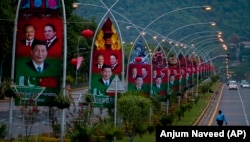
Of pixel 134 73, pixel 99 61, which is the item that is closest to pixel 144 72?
pixel 134 73

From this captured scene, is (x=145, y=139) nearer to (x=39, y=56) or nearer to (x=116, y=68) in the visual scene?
(x=116, y=68)

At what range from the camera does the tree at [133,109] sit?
29.1 meters

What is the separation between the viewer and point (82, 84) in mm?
108938

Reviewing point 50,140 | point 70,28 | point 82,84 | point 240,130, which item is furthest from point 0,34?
point 82,84

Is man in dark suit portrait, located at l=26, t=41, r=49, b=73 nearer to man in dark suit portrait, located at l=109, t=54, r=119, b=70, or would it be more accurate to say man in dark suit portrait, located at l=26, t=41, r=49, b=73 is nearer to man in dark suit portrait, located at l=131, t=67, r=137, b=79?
man in dark suit portrait, located at l=109, t=54, r=119, b=70

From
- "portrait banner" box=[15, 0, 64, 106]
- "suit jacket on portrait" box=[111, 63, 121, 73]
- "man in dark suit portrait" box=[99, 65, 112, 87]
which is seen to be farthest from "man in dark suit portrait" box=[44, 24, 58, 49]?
"suit jacket on portrait" box=[111, 63, 121, 73]

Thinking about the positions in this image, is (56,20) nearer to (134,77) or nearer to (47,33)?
(47,33)

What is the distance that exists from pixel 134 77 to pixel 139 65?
2.40 ft

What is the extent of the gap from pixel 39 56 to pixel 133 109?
5.67m

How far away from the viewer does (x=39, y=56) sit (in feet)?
81.1

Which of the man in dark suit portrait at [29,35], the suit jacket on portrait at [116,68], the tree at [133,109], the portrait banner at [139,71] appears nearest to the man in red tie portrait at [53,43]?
the man in dark suit portrait at [29,35]

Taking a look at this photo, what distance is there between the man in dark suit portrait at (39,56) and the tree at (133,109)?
17.5 ft

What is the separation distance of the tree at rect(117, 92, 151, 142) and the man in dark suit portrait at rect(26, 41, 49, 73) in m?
5.33

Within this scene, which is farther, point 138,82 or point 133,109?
point 138,82
